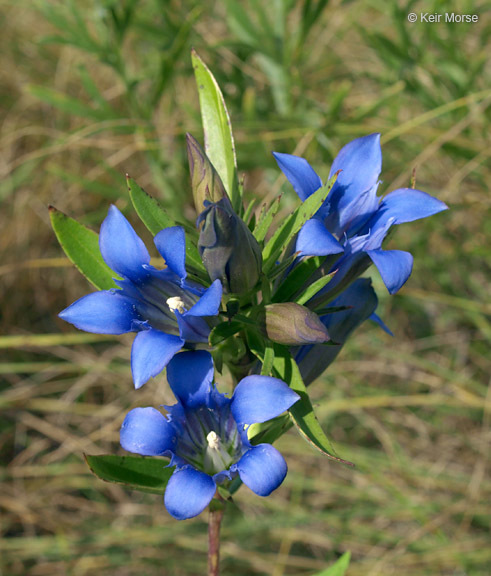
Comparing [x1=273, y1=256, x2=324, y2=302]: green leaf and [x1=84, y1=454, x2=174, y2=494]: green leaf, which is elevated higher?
[x1=273, y1=256, x2=324, y2=302]: green leaf

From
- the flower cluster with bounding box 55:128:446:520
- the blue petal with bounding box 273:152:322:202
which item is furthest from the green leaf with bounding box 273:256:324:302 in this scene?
the blue petal with bounding box 273:152:322:202

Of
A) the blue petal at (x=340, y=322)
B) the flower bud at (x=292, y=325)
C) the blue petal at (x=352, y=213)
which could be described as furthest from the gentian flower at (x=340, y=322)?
the flower bud at (x=292, y=325)

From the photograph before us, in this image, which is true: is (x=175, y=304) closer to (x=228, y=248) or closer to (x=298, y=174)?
(x=228, y=248)

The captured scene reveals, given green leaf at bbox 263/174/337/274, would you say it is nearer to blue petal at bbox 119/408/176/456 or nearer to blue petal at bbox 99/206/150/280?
blue petal at bbox 99/206/150/280

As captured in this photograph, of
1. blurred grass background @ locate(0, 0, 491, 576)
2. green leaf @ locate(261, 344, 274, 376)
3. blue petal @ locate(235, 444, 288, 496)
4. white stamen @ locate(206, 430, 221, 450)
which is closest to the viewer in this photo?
blue petal @ locate(235, 444, 288, 496)

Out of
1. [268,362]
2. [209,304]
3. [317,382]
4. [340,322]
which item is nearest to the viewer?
[209,304]

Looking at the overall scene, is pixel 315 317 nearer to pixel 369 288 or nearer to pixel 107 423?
pixel 369 288

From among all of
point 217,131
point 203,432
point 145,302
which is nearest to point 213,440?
point 203,432

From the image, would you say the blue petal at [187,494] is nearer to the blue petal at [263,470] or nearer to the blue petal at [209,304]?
the blue petal at [263,470]
